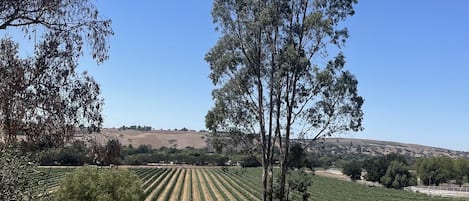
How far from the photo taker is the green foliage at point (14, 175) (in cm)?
808

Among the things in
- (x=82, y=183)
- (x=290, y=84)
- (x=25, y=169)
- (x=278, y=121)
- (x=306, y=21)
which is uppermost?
(x=306, y=21)

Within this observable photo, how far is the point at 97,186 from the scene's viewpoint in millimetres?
25922

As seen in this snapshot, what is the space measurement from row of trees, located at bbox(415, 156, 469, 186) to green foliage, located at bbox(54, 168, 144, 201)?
109377 mm

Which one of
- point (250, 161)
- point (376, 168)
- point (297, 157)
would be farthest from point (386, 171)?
point (297, 157)

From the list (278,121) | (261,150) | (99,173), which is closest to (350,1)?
(278,121)

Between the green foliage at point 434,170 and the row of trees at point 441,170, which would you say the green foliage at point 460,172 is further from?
the green foliage at point 434,170

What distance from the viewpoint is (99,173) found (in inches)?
1057

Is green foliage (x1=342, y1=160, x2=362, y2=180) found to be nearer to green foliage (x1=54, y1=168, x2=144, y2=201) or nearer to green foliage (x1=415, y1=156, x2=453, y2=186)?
green foliage (x1=415, y1=156, x2=453, y2=186)

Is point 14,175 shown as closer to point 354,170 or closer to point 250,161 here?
point 250,161

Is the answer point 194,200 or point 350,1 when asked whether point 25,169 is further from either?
point 194,200

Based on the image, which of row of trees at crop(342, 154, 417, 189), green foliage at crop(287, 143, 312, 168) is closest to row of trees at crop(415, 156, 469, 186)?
row of trees at crop(342, 154, 417, 189)

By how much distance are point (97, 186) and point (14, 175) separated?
18.3 metres

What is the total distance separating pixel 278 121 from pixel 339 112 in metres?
2.97

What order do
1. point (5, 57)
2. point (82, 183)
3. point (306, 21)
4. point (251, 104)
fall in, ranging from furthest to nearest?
point (82, 183) → point (251, 104) → point (306, 21) → point (5, 57)
